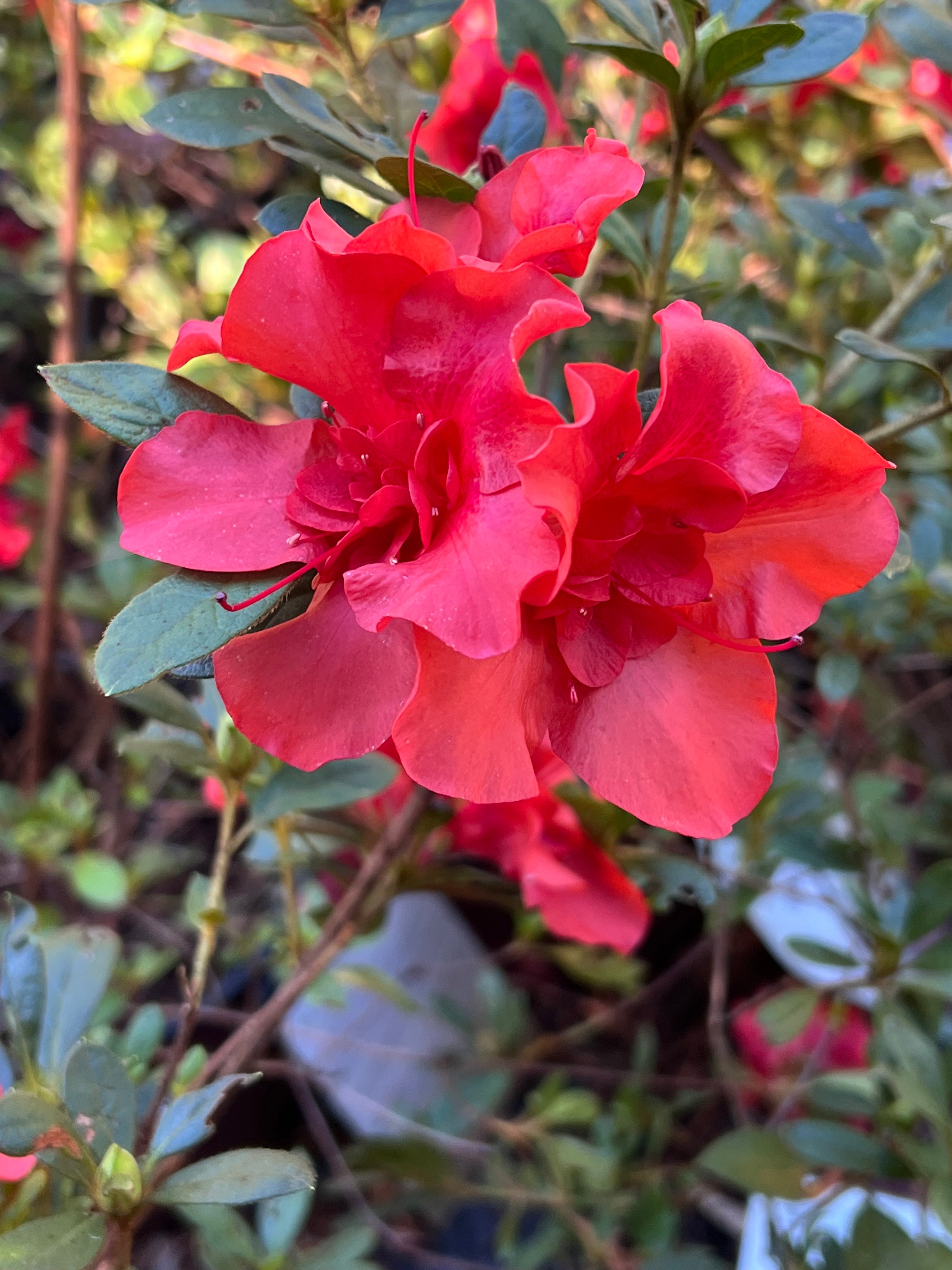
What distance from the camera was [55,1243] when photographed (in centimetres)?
44

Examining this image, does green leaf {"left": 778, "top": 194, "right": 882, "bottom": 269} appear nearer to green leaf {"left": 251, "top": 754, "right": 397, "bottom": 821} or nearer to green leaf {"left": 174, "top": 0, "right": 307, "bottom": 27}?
green leaf {"left": 174, "top": 0, "right": 307, "bottom": 27}

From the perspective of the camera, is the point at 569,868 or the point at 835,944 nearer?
the point at 569,868

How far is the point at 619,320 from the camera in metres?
0.95

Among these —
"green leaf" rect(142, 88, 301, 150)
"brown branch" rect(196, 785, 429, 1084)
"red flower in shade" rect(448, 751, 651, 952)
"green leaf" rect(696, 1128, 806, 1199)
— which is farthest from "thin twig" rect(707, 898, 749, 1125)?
"green leaf" rect(142, 88, 301, 150)

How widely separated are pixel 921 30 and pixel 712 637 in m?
0.57

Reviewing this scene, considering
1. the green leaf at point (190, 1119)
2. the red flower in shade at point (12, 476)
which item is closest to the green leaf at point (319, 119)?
the green leaf at point (190, 1119)

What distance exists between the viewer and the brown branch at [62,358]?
986 mm

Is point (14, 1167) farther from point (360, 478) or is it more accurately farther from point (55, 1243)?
point (360, 478)

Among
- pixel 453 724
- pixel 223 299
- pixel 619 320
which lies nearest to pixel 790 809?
pixel 619 320

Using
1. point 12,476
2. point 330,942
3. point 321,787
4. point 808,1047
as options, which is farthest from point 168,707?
point 808,1047

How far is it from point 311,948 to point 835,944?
0.92 metres

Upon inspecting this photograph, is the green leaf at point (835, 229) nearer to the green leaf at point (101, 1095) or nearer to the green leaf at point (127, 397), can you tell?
the green leaf at point (127, 397)

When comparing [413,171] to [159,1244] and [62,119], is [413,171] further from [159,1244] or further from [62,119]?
[159,1244]

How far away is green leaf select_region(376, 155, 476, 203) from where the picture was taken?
0.46 meters
